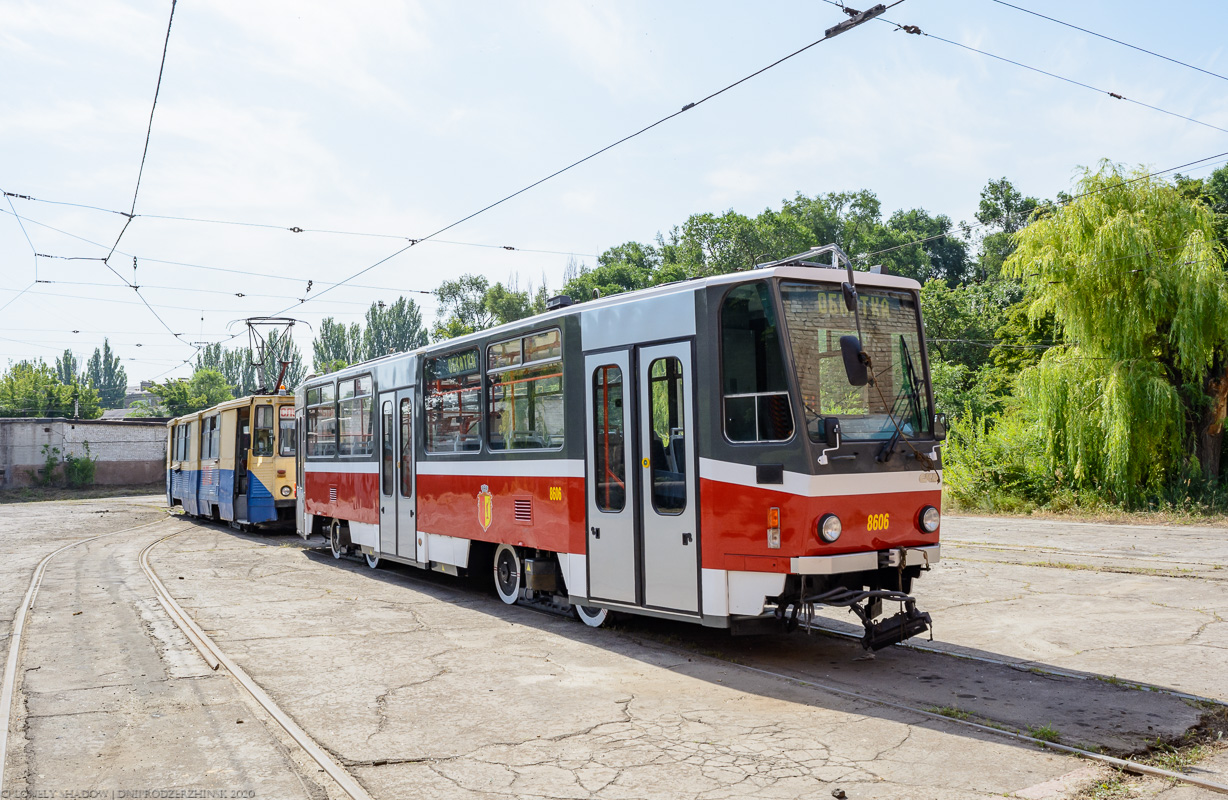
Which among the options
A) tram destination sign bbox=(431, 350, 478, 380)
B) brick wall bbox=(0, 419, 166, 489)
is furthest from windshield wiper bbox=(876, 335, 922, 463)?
brick wall bbox=(0, 419, 166, 489)

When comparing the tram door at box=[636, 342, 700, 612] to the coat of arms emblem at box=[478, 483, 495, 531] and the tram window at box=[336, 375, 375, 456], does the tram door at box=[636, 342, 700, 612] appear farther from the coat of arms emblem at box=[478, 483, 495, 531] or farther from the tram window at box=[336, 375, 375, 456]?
the tram window at box=[336, 375, 375, 456]

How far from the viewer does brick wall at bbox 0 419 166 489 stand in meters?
50.8

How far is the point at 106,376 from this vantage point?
12075 centimetres

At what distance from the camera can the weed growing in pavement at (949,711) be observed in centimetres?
630

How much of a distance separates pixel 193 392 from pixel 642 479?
316ft

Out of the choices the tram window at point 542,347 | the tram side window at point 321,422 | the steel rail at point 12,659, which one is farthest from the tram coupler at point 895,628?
the tram side window at point 321,422

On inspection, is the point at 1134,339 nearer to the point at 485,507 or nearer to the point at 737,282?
the point at 485,507

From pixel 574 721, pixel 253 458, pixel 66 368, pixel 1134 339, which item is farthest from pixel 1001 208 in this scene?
pixel 66 368

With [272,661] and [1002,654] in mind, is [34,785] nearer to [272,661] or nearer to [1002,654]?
[272,661]

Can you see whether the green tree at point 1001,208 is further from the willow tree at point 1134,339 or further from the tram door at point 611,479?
the tram door at point 611,479

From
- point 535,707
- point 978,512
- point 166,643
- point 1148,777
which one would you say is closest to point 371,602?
point 166,643

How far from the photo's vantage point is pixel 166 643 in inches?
367

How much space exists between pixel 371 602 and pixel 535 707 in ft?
18.3

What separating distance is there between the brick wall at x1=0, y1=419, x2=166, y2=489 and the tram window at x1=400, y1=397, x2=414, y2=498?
4597cm
